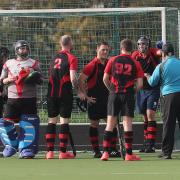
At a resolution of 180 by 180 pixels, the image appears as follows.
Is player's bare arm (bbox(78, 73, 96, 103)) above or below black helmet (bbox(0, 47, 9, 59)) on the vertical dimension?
below

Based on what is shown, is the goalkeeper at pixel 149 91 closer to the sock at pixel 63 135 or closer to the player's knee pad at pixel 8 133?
the sock at pixel 63 135

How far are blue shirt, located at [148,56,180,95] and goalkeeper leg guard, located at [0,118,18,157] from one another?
2.50 metres

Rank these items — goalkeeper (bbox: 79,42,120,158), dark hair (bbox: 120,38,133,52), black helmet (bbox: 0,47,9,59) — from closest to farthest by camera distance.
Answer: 1. dark hair (bbox: 120,38,133,52)
2. goalkeeper (bbox: 79,42,120,158)
3. black helmet (bbox: 0,47,9,59)

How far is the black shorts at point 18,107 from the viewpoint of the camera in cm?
1352

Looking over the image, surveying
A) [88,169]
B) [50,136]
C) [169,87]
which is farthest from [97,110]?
[88,169]

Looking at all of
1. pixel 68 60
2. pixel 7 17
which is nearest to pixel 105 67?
pixel 68 60

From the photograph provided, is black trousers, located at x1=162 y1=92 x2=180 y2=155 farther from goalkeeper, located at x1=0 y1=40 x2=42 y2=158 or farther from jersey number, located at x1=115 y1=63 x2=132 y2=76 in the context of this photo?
goalkeeper, located at x1=0 y1=40 x2=42 y2=158

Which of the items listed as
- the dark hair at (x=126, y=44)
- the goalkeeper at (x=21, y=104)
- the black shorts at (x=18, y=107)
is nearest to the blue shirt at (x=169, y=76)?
the dark hair at (x=126, y=44)

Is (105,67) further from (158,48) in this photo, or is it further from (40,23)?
(40,23)

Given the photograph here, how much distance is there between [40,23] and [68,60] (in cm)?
252

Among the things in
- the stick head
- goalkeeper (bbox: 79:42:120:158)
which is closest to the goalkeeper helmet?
goalkeeper (bbox: 79:42:120:158)

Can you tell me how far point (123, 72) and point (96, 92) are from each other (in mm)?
1080

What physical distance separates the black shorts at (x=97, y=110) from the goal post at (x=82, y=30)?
1.58m

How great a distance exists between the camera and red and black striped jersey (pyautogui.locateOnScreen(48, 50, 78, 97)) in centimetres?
1326
